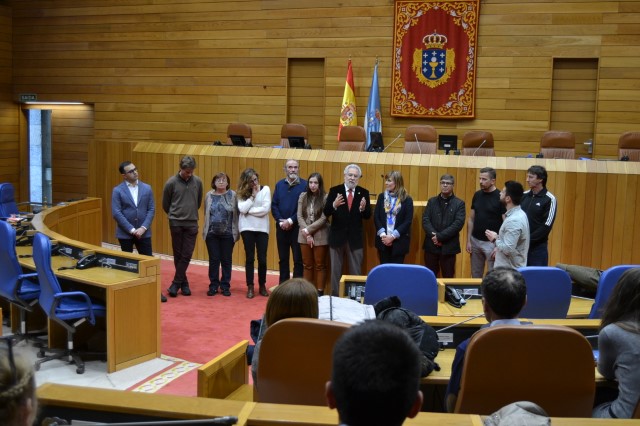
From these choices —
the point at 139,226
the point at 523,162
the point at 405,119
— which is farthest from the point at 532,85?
the point at 139,226

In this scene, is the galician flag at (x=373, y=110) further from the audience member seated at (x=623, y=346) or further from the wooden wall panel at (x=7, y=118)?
the audience member seated at (x=623, y=346)

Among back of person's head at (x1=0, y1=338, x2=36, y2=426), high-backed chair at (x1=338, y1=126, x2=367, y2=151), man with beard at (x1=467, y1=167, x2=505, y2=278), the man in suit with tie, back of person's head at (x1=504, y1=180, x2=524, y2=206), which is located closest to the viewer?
back of person's head at (x1=0, y1=338, x2=36, y2=426)

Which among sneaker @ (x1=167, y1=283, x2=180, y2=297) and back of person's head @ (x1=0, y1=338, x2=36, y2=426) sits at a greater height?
back of person's head @ (x1=0, y1=338, x2=36, y2=426)

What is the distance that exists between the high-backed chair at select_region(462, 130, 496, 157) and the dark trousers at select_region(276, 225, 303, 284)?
9.84 ft

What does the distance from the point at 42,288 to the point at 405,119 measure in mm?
7163

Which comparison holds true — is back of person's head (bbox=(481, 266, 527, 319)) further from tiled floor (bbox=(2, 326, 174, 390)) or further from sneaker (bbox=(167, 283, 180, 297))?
sneaker (bbox=(167, 283, 180, 297))

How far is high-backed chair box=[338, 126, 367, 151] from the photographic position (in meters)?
9.65

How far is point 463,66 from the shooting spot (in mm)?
10859

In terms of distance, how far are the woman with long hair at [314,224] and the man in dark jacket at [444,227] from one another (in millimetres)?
1044

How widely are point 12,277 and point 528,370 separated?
4458mm

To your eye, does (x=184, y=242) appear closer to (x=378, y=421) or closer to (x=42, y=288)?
(x=42, y=288)

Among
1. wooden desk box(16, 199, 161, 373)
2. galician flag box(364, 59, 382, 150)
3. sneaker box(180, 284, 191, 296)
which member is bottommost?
sneaker box(180, 284, 191, 296)

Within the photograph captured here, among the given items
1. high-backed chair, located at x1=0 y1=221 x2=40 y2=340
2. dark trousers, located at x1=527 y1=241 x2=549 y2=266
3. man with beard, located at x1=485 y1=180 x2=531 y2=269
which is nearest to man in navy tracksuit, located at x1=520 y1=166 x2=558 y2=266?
dark trousers, located at x1=527 y1=241 x2=549 y2=266

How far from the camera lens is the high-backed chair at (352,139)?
9.65 meters
